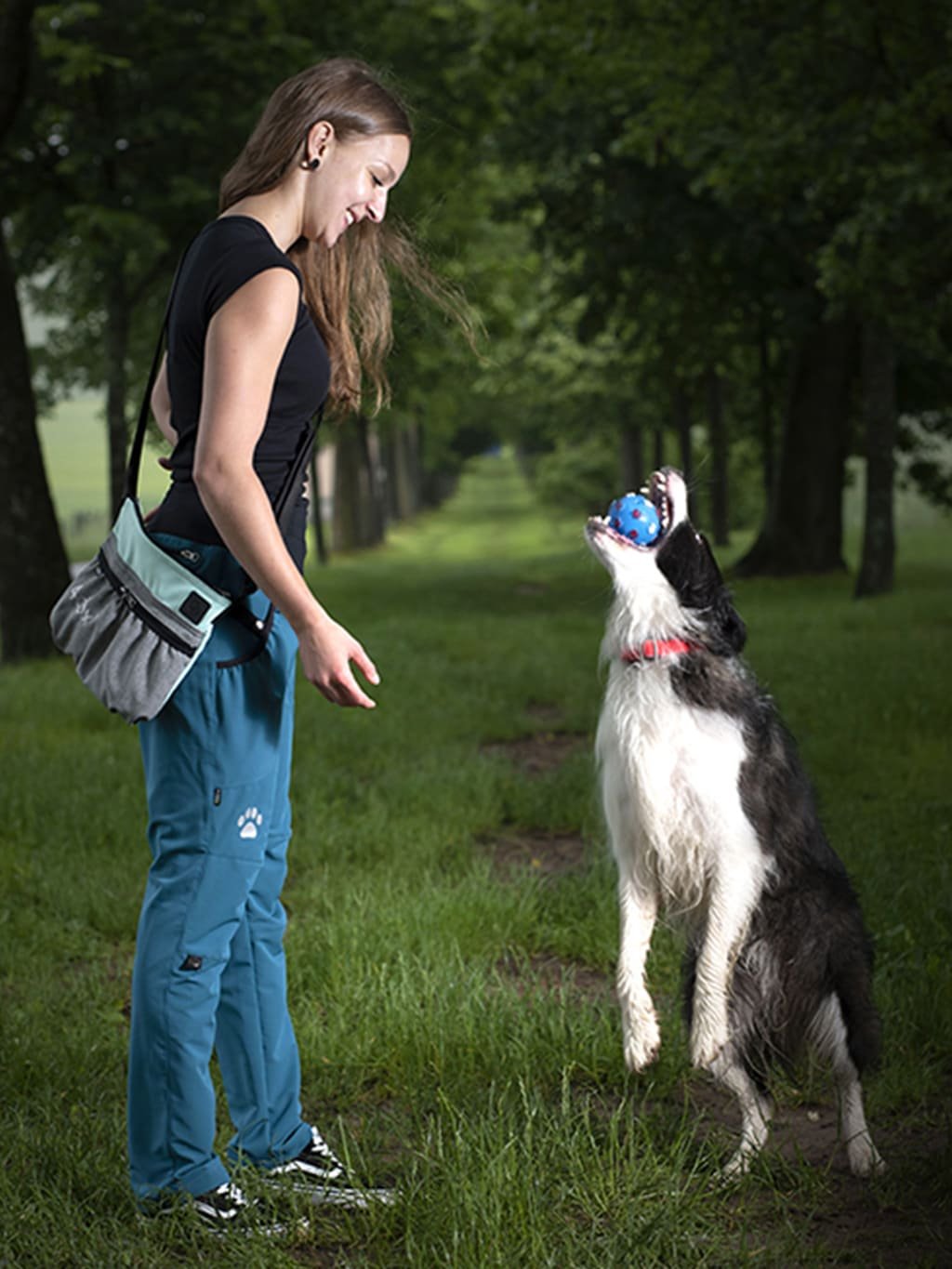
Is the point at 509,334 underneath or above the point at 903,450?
above

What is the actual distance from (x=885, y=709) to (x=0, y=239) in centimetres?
941

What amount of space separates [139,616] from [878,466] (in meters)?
17.0

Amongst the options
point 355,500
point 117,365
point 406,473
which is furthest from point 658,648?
point 406,473

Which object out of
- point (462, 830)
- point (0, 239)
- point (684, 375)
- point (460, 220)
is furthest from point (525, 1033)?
point (684, 375)

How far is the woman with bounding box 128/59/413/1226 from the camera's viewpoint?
9.30 ft

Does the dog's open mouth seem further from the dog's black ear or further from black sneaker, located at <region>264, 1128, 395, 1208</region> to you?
black sneaker, located at <region>264, 1128, 395, 1208</region>

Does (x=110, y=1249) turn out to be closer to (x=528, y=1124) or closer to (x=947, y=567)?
(x=528, y=1124)

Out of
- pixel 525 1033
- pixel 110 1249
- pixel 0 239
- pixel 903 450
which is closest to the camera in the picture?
pixel 110 1249

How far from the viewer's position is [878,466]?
18828 mm

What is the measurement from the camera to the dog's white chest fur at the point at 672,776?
10.6 ft

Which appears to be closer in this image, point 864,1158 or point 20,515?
point 864,1158

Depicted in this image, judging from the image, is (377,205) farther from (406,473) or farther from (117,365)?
(406,473)

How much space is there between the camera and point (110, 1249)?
315cm

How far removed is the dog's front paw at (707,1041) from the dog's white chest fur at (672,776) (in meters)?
0.35
